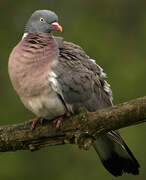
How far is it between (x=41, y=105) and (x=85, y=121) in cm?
63

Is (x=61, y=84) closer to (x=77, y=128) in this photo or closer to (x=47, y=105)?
(x=47, y=105)

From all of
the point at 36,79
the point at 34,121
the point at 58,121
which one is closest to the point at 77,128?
the point at 58,121

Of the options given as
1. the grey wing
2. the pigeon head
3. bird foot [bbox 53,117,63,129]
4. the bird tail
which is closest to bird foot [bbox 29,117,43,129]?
bird foot [bbox 53,117,63,129]

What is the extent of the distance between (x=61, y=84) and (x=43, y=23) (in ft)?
3.61

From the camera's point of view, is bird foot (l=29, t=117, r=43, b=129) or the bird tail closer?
bird foot (l=29, t=117, r=43, b=129)

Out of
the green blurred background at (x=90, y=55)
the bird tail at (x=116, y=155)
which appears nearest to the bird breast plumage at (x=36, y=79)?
the bird tail at (x=116, y=155)

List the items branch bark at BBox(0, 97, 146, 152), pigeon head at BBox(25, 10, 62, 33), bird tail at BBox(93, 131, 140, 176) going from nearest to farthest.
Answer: branch bark at BBox(0, 97, 146, 152)
bird tail at BBox(93, 131, 140, 176)
pigeon head at BBox(25, 10, 62, 33)

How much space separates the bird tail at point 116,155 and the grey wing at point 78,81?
1.28 feet

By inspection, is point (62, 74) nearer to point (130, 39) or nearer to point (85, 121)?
point (85, 121)

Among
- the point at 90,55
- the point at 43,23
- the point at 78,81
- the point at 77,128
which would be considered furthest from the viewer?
the point at 90,55

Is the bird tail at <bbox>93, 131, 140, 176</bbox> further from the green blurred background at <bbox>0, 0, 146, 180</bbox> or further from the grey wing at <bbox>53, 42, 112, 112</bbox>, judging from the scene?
the green blurred background at <bbox>0, 0, 146, 180</bbox>

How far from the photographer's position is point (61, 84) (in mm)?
6008

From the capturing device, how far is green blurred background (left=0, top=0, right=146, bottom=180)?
9914 mm

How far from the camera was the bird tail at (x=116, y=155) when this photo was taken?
6305mm
